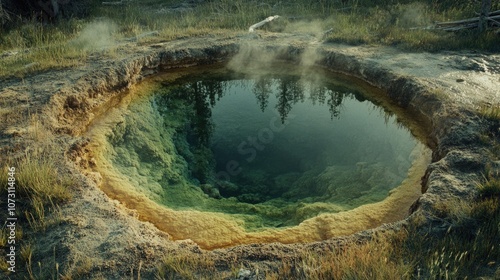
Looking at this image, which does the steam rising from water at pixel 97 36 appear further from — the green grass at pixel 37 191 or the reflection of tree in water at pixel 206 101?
the green grass at pixel 37 191

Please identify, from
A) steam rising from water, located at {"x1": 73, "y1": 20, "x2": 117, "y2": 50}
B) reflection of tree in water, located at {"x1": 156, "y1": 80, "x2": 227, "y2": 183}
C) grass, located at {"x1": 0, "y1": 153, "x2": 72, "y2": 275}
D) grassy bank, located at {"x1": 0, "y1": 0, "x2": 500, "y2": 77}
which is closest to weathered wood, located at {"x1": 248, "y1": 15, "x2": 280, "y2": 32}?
grassy bank, located at {"x1": 0, "y1": 0, "x2": 500, "y2": 77}

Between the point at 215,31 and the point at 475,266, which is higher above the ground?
the point at 215,31

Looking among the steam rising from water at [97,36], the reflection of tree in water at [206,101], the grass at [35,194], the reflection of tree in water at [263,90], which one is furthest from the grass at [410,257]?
the steam rising from water at [97,36]

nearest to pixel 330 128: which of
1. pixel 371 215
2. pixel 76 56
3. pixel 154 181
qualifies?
pixel 371 215

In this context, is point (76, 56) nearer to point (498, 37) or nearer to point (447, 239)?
point (447, 239)

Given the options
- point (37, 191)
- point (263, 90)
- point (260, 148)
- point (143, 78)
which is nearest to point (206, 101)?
point (263, 90)

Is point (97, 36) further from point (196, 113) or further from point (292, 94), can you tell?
point (292, 94)
